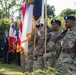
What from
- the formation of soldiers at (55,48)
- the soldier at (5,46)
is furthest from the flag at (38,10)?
the soldier at (5,46)

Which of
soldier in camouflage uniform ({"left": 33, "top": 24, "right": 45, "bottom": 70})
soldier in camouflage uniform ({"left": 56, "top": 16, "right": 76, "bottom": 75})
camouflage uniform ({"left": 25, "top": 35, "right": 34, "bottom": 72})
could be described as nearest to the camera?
soldier in camouflage uniform ({"left": 56, "top": 16, "right": 76, "bottom": 75})

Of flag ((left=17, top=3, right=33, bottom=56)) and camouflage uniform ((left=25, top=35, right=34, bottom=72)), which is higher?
flag ((left=17, top=3, right=33, bottom=56))

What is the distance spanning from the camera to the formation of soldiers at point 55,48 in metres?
4.26

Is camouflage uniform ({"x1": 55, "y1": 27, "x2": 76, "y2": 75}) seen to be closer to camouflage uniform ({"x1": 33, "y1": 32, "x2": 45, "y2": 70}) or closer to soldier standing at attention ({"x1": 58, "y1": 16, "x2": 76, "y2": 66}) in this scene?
soldier standing at attention ({"x1": 58, "y1": 16, "x2": 76, "y2": 66})

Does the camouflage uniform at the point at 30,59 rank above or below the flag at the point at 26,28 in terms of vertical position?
below

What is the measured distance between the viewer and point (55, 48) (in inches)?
230

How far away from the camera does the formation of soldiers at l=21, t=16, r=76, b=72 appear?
4.26 metres

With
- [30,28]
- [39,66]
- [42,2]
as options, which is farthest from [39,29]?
[39,66]

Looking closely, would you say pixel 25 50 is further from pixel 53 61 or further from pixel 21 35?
pixel 53 61

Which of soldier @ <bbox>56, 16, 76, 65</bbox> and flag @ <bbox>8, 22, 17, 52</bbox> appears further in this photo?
flag @ <bbox>8, 22, 17, 52</bbox>

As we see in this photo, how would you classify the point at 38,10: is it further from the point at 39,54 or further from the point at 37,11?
the point at 39,54

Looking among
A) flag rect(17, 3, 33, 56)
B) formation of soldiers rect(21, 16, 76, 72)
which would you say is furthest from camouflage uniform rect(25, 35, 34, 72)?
flag rect(17, 3, 33, 56)

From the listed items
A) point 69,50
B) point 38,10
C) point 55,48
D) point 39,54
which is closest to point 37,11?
point 38,10

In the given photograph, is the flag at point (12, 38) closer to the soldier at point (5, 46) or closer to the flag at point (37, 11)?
the soldier at point (5, 46)
